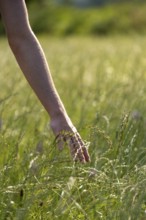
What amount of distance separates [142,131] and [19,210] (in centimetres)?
154

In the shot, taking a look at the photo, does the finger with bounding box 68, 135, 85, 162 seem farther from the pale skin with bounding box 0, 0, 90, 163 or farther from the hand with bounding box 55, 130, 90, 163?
the pale skin with bounding box 0, 0, 90, 163

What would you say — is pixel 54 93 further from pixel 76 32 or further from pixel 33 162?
pixel 76 32

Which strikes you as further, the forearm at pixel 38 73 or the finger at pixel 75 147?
the forearm at pixel 38 73

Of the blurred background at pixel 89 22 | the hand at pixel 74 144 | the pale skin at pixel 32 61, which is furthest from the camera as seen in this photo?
the blurred background at pixel 89 22

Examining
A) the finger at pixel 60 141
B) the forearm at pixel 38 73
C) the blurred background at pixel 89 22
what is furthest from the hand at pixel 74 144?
the blurred background at pixel 89 22

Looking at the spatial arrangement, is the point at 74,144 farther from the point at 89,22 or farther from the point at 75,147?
the point at 89,22

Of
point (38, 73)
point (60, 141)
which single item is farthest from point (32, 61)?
point (60, 141)

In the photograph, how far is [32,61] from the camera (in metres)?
3.08

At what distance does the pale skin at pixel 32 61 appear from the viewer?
9.79ft

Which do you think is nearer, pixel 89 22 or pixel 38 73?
pixel 38 73

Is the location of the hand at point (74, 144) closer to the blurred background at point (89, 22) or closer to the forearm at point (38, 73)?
the forearm at point (38, 73)

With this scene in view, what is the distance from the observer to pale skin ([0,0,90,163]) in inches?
118

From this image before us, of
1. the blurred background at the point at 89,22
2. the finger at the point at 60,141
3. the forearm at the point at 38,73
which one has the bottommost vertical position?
the blurred background at the point at 89,22

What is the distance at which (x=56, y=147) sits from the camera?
3125 millimetres
